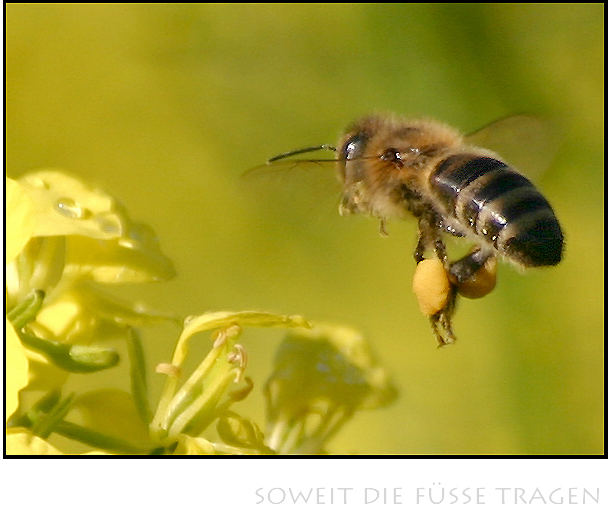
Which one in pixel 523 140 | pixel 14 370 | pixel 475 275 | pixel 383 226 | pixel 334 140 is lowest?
pixel 14 370

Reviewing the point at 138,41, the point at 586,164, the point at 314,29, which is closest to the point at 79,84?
the point at 138,41

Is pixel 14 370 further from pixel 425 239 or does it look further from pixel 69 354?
pixel 425 239

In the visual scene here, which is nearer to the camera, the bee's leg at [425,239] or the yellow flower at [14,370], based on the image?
the yellow flower at [14,370]

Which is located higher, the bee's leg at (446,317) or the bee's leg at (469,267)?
the bee's leg at (469,267)

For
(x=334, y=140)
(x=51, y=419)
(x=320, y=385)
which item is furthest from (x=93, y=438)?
(x=334, y=140)

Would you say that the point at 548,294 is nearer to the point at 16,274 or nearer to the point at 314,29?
the point at 314,29

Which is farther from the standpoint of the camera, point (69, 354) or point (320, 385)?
point (320, 385)

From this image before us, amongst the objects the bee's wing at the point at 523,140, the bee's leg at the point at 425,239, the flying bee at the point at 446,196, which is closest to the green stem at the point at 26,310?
the flying bee at the point at 446,196

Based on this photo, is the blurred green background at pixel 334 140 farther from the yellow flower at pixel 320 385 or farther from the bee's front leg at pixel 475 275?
the bee's front leg at pixel 475 275
